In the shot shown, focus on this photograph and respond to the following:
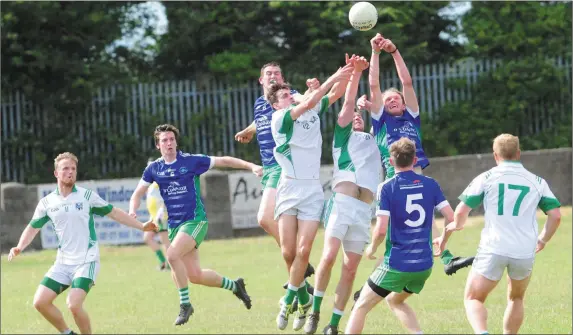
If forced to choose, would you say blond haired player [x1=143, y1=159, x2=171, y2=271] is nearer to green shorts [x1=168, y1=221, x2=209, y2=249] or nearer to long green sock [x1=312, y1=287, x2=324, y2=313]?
green shorts [x1=168, y1=221, x2=209, y2=249]

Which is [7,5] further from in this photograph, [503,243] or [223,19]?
[503,243]

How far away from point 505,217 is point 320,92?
2.32 metres

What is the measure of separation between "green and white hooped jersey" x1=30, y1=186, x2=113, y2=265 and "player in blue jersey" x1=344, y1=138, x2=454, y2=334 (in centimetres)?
377

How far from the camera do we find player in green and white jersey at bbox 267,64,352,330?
1165 cm

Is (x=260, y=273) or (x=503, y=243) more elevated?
(x=503, y=243)

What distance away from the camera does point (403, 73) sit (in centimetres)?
1172

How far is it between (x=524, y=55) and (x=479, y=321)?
76.3ft

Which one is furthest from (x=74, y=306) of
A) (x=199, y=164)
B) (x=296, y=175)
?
(x=296, y=175)

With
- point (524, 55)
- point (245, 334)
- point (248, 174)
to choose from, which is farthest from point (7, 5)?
point (245, 334)

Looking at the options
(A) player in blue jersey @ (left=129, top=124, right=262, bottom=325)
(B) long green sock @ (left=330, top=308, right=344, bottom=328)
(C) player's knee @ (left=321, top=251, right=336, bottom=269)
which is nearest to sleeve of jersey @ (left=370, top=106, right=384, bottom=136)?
(C) player's knee @ (left=321, top=251, right=336, bottom=269)

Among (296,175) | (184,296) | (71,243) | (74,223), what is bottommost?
(184,296)

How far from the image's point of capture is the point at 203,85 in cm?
2959

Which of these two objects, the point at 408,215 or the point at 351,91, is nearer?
the point at 408,215

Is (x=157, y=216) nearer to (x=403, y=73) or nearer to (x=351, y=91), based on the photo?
(x=403, y=73)
